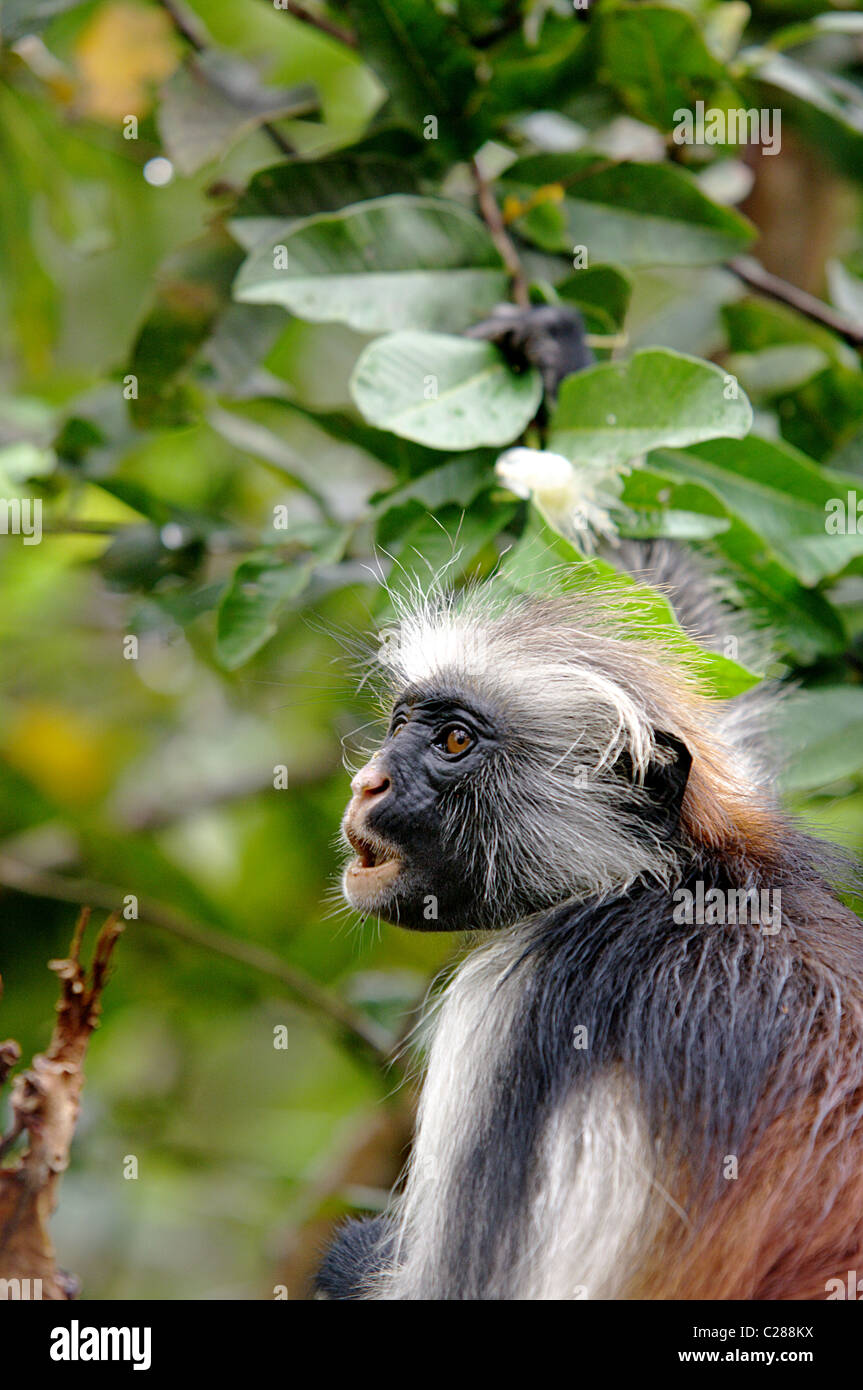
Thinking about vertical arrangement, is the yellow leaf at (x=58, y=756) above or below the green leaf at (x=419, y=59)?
below

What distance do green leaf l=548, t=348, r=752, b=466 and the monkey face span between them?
2.10 feet

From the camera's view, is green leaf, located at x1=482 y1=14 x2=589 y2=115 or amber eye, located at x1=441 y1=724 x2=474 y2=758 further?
green leaf, located at x1=482 y1=14 x2=589 y2=115

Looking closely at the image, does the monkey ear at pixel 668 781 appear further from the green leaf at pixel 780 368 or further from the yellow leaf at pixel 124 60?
the yellow leaf at pixel 124 60

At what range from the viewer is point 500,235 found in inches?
132

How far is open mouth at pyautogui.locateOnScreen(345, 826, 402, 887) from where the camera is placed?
106 inches

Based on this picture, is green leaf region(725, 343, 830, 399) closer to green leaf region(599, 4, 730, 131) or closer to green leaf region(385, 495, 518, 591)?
green leaf region(599, 4, 730, 131)

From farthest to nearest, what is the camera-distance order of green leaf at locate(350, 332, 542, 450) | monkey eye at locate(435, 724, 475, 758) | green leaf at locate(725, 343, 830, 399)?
green leaf at locate(725, 343, 830, 399) → monkey eye at locate(435, 724, 475, 758) → green leaf at locate(350, 332, 542, 450)

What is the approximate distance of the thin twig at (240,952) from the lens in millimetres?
4438

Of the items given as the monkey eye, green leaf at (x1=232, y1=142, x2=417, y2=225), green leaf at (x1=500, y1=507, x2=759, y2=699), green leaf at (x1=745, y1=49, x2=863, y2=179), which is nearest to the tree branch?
the monkey eye

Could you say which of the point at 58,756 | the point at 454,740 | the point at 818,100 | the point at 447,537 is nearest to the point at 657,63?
the point at 818,100

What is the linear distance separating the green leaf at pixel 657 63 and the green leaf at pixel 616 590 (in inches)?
51.9

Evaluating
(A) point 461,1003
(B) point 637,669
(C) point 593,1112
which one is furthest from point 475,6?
(C) point 593,1112

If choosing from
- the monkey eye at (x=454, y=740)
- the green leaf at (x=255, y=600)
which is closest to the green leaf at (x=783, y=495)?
the monkey eye at (x=454, y=740)

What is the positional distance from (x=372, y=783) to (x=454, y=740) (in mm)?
228
